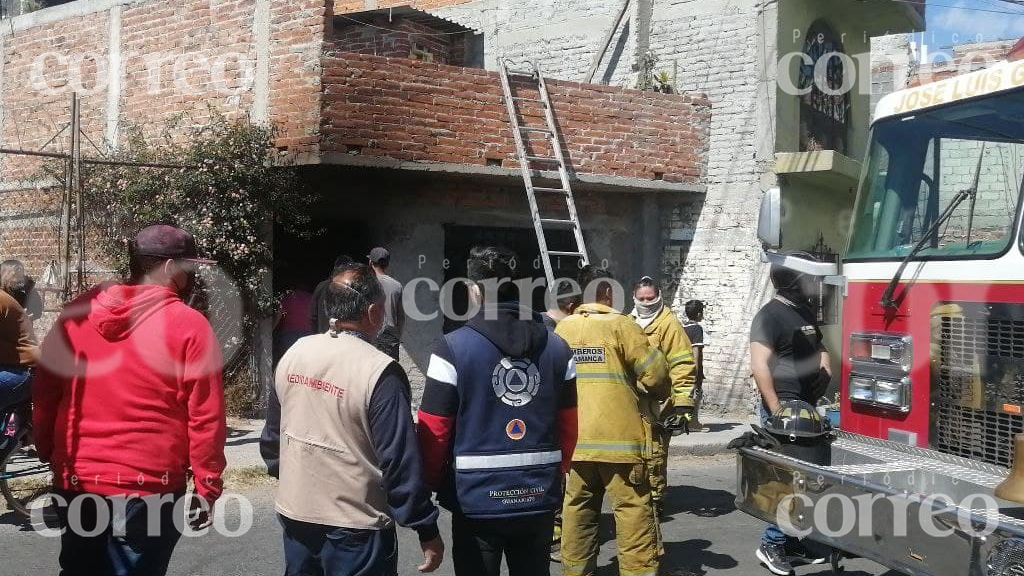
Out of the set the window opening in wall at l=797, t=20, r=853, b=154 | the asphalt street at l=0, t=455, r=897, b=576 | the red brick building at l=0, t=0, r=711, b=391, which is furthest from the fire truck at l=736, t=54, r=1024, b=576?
the window opening in wall at l=797, t=20, r=853, b=154

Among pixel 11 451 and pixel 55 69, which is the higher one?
pixel 55 69

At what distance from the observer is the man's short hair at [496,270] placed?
366cm

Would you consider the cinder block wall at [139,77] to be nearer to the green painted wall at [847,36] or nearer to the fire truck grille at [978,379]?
the green painted wall at [847,36]

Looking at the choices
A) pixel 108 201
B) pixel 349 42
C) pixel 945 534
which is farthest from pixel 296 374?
pixel 349 42

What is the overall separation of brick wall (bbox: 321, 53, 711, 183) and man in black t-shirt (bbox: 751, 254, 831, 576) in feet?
17.8

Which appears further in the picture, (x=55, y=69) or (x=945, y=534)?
(x=55, y=69)

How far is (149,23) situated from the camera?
11.3 metres

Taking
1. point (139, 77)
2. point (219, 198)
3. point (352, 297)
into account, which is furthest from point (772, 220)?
point (139, 77)

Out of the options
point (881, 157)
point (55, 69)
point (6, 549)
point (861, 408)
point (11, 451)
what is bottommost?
→ point (6, 549)

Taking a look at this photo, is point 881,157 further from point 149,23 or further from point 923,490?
point 149,23

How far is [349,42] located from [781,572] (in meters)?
9.69

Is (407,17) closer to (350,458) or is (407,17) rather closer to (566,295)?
(566,295)

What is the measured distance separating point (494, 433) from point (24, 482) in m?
5.16

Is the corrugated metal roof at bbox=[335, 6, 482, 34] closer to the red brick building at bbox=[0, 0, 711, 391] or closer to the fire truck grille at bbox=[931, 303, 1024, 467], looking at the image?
the red brick building at bbox=[0, 0, 711, 391]
